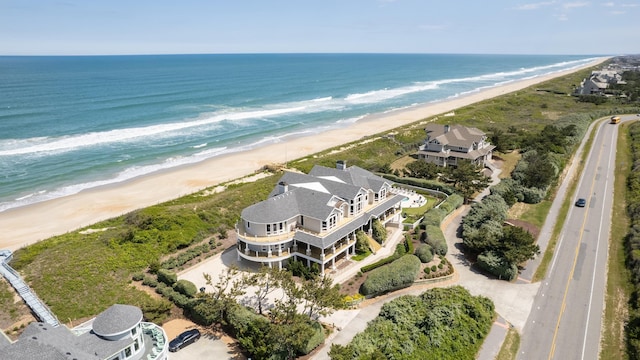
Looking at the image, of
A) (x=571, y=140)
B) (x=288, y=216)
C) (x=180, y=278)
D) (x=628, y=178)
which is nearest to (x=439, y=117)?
(x=571, y=140)

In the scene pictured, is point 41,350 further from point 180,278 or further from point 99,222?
point 99,222

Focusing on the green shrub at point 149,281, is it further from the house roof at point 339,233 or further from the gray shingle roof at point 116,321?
the house roof at point 339,233

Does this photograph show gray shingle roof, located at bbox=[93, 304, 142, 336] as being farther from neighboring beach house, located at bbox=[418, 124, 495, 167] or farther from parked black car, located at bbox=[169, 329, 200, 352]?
neighboring beach house, located at bbox=[418, 124, 495, 167]

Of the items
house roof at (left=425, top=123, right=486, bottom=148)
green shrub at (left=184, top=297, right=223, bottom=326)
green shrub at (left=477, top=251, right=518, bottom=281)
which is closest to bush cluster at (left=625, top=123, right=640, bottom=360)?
green shrub at (left=477, top=251, right=518, bottom=281)

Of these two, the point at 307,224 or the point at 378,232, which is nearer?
the point at 307,224

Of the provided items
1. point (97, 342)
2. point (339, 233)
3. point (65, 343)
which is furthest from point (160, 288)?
point (339, 233)

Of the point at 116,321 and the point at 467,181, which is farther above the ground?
the point at 116,321

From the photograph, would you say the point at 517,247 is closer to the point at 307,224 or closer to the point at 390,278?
the point at 390,278
